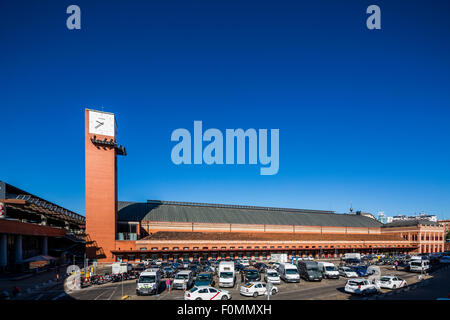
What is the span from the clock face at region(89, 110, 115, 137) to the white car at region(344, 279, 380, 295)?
49.6 metres

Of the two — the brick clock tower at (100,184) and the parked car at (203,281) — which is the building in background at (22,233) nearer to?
the brick clock tower at (100,184)

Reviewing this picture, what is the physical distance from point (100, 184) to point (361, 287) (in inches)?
1889

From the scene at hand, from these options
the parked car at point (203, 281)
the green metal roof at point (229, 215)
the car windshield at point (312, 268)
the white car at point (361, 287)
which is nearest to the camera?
the white car at point (361, 287)

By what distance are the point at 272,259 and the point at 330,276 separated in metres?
22.3

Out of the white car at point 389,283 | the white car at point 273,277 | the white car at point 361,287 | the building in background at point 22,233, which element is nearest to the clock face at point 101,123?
the building in background at point 22,233

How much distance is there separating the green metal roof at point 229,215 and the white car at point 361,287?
171ft

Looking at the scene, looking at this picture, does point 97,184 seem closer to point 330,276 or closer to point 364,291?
point 330,276

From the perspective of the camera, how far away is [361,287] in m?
25.7

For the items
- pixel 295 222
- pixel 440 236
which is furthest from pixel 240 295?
pixel 440 236

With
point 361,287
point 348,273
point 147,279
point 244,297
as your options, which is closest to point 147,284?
point 147,279

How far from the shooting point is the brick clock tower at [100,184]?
175 feet

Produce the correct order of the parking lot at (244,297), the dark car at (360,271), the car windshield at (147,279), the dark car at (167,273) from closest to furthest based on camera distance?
the parking lot at (244,297) → the car windshield at (147,279) → the dark car at (167,273) → the dark car at (360,271)

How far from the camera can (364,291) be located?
25.8 m

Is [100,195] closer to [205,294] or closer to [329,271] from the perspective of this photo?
[205,294]
